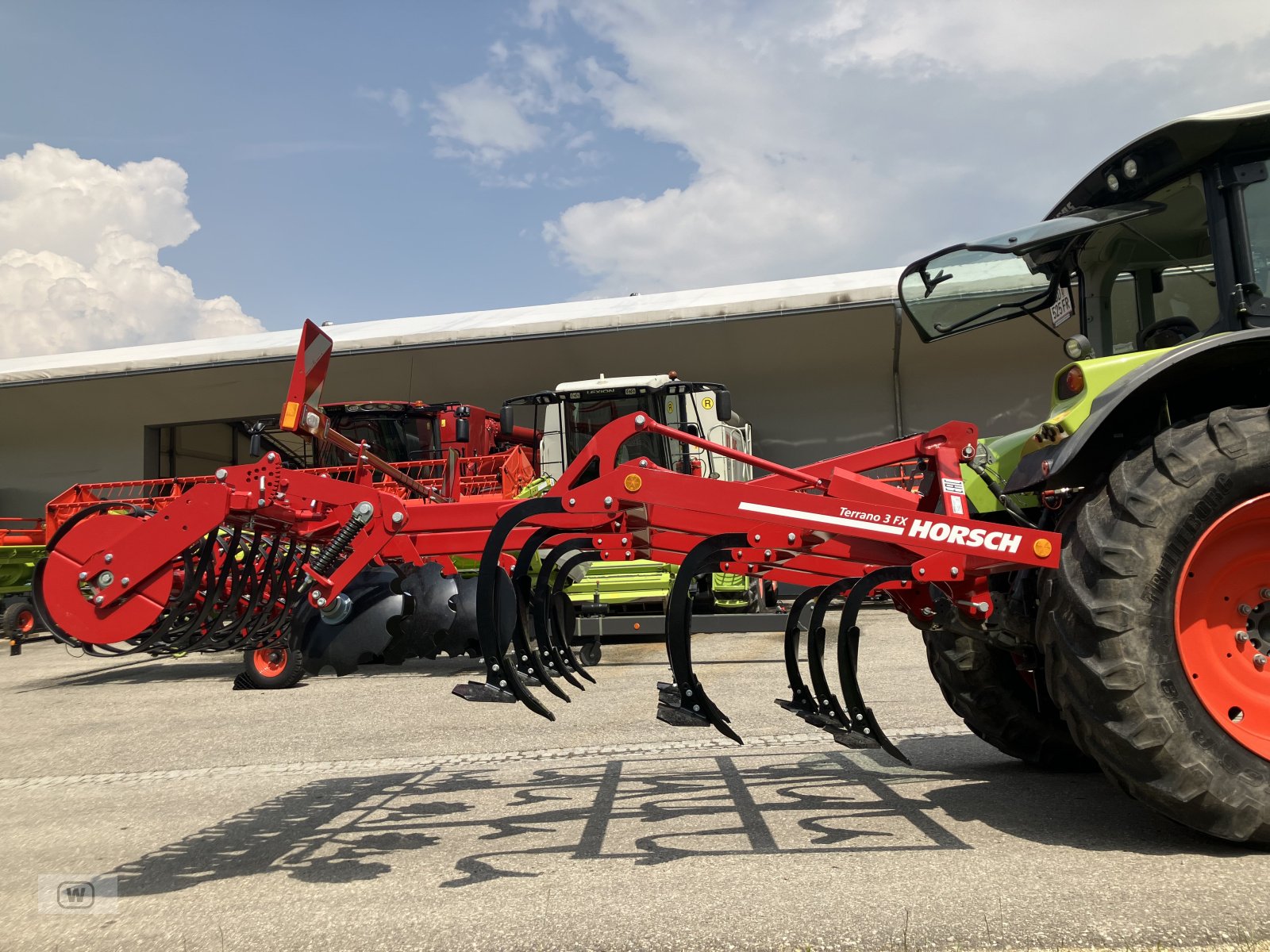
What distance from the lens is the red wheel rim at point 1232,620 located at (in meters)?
3.05

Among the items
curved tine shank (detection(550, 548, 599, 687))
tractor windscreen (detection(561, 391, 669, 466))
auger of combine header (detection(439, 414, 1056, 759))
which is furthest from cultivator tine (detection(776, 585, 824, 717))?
tractor windscreen (detection(561, 391, 669, 466))

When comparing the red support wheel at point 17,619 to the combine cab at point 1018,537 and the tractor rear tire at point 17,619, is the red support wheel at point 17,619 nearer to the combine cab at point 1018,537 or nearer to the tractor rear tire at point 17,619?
the tractor rear tire at point 17,619

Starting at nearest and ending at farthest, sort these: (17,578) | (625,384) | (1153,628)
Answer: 1. (1153,628)
2. (625,384)
3. (17,578)

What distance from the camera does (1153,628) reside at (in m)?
3.00

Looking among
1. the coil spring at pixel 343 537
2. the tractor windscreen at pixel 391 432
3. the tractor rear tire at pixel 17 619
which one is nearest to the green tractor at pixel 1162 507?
the coil spring at pixel 343 537

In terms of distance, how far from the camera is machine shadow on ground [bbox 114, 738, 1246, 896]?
318 centimetres

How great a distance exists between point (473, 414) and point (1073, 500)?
393 inches

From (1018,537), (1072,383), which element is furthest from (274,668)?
(1072,383)

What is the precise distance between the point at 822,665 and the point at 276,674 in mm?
5532

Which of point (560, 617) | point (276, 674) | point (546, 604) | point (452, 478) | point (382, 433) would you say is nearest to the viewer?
point (546, 604)

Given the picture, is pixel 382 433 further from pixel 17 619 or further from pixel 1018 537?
pixel 1018 537

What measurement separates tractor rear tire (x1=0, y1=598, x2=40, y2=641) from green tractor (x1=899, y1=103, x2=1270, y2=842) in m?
12.2

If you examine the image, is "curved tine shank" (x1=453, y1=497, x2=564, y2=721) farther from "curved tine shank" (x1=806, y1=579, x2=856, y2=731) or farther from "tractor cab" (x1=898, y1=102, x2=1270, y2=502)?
"tractor cab" (x1=898, y1=102, x2=1270, y2=502)

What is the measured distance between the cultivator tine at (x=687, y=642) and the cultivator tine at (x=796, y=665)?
0.67 meters
